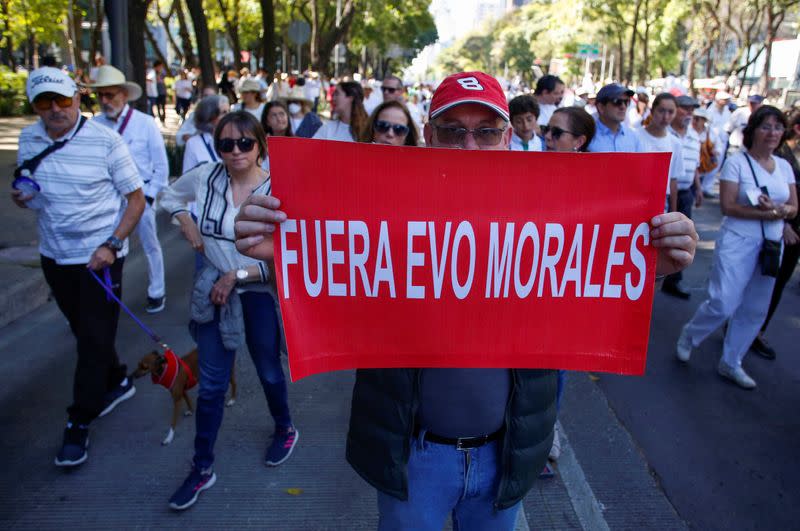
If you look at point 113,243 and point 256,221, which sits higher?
point 256,221

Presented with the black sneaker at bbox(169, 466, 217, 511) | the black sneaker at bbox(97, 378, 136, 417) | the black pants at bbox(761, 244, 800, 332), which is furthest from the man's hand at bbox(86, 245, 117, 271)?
the black pants at bbox(761, 244, 800, 332)

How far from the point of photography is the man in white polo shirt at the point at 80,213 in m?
3.38

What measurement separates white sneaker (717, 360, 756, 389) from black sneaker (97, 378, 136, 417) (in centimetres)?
444

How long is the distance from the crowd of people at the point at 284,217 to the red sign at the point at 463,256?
82 mm

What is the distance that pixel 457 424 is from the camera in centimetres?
189

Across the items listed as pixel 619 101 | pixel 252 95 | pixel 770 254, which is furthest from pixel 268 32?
pixel 770 254

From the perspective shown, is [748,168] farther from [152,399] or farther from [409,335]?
[152,399]

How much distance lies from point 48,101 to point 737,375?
5008 millimetres

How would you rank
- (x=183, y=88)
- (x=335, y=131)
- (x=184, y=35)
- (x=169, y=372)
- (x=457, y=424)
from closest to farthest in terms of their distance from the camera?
1. (x=457, y=424)
2. (x=169, y=372)
3. (x=335, y=131)
4. (x=183, y=88)
5. (x=184, y=35)

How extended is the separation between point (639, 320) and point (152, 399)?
3.51m

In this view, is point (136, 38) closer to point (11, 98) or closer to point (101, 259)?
point (101, 259)

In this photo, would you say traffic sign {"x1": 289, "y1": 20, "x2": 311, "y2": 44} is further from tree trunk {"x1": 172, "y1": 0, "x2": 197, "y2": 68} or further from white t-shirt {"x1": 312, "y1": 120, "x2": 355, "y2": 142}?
white t-shirt {"x1": 312, "y1": 120, "x2": 355, "y2": 142}

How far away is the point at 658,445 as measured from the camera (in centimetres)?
403

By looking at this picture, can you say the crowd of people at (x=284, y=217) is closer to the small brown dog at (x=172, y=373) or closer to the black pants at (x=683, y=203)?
the black pants at (x=683, y=203)
